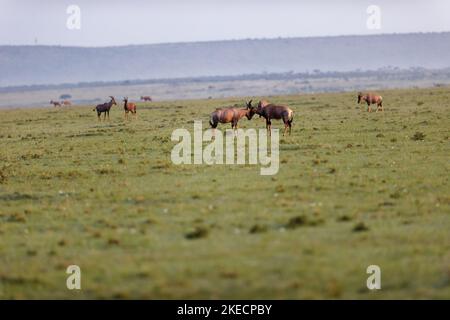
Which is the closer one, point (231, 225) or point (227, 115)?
point (231, 225)

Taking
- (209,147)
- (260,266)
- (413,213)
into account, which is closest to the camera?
(260,266)

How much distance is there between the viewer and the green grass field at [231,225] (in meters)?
10.6

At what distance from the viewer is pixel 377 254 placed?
458 inches

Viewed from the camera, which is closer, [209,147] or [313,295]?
[313,295]

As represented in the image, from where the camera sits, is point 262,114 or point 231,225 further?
point 262,114

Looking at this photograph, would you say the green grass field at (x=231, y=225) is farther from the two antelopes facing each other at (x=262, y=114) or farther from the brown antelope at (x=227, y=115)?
the brown antelope at (x=227, y=115)

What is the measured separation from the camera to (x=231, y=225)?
546 inches

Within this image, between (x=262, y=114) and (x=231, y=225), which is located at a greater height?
(x=262, y=114)

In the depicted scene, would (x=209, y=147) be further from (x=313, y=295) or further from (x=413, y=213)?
(x=313, y=295)

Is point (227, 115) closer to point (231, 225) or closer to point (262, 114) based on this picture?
point (262, 114)

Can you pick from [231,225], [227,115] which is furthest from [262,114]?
[231,225]
